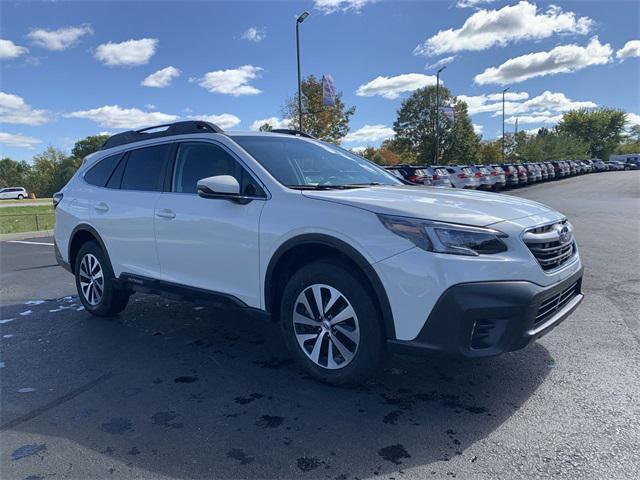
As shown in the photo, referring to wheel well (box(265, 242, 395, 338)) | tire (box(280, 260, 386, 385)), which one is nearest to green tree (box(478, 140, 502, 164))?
wheel well (box(265, 242, 395, 338))

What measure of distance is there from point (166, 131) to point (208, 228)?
4.48 feet

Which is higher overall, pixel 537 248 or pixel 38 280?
pixel 537 248

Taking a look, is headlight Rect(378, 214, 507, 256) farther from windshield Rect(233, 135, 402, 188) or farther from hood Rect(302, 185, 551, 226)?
windshield Rect(233, 135, 402, 188)

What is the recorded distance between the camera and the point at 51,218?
1873 centimetres

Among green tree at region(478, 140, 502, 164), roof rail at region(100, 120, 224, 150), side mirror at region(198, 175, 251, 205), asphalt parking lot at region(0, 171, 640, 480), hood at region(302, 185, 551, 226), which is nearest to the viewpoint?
asphalt parking lot at region(0, 171, 640, 480)

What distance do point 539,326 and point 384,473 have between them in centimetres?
131

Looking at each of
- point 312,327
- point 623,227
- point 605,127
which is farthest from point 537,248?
point 605,127

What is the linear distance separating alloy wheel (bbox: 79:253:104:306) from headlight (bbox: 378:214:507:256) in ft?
12.4

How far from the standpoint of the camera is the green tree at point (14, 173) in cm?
9739

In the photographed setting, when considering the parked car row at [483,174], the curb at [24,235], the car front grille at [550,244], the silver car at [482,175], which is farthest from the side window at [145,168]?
the silver car at [482,175]

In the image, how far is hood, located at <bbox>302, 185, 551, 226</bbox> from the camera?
114 inches

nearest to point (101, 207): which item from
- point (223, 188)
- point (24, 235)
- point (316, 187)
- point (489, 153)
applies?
point (223, 188)

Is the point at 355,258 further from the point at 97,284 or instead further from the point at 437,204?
the point at 97,284

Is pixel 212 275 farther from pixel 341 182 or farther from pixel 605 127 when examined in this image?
pixel 605 127
